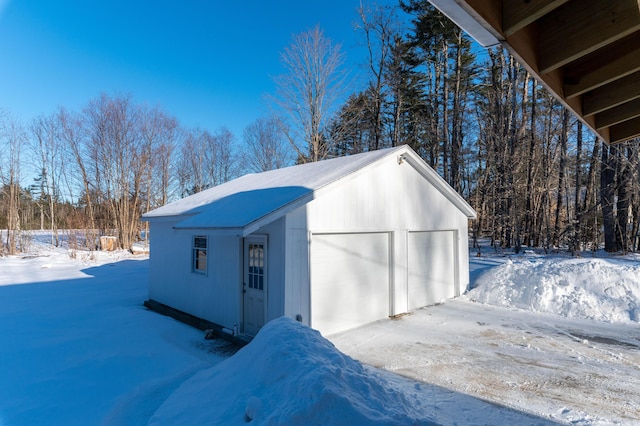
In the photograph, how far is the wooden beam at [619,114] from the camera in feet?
9.07

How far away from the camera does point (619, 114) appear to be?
2.87 metres

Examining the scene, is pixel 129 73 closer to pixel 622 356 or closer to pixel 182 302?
pixel 182 302

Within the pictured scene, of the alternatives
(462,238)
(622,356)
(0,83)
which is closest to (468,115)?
(462,238)

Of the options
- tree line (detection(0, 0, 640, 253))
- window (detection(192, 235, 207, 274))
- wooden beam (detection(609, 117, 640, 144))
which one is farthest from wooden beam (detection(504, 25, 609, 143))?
tree line (detection(0, 0, 640, 253))

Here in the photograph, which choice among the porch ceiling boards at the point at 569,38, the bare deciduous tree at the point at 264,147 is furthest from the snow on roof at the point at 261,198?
the bare deciduous tree at the point at 264,147

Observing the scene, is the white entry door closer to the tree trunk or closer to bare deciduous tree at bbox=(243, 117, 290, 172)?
the tree trunk

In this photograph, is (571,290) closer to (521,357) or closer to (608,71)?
(521,357)

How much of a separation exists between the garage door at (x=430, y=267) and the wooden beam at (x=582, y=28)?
6.81 meters

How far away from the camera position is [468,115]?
21438 mm

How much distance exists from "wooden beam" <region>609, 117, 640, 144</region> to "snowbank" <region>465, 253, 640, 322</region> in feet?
20.0

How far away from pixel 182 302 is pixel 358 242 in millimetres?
4615

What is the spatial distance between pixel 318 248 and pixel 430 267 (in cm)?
406

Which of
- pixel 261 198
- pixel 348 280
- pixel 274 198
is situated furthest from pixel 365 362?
pixel 261 198

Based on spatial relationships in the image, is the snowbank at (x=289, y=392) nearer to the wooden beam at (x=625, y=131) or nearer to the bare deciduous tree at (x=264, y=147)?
the wooden beam at (x=625, y=131)
